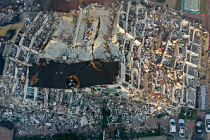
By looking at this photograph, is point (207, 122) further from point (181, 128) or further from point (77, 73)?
point (77, 73)

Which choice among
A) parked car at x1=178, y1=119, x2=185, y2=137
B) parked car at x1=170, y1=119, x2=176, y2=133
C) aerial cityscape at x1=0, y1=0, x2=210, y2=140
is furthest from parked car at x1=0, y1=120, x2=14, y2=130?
parked car at x1=178, y1=119, x2=185, y2=137

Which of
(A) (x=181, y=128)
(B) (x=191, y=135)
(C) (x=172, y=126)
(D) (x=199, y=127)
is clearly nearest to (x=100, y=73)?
(C) (x=172, y=126)

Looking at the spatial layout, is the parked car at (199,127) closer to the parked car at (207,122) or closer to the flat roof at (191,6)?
the parked car at (207,122)

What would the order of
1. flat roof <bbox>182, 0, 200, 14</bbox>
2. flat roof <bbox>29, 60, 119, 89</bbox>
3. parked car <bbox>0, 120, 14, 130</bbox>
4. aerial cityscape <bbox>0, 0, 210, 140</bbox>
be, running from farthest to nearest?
flat roof <bbox>182, 0, 200, 14</bbox> → parked car <bbox>0, 120, 14, 130</bbox> → aerial cityscape <bbox>0, 0, 210, 140</bbox> → flat roof <bbox>29, 60, 119, 89</bbox>

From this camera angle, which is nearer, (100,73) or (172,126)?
(100,73)

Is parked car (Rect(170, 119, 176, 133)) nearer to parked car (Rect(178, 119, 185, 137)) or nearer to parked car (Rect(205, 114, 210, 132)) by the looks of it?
parked car (Rect(178, 119, 185, 137))
